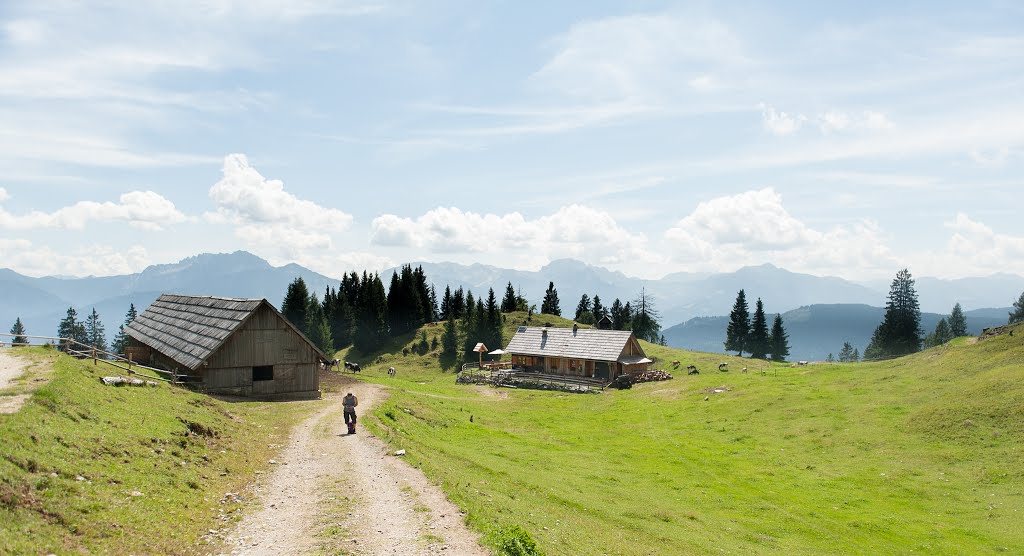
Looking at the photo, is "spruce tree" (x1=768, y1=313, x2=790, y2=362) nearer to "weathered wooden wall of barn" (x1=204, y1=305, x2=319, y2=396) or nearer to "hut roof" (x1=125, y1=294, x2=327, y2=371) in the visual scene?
"hut roof" (x1=125, y1=294, x2=327, y2=371)

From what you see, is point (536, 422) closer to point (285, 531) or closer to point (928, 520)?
point (928, 520)

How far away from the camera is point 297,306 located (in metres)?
110

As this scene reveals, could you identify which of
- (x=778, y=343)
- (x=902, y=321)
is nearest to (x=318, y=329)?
(x=778, y=343)

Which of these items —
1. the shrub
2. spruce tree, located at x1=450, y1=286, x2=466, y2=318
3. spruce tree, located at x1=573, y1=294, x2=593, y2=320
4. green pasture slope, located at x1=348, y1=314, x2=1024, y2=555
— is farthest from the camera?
spruce tree, located at x1=573, y1=294, x2=593, y2=320

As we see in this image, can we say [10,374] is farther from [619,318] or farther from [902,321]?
[619,318]

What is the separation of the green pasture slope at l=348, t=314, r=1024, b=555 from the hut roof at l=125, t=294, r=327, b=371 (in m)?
12.8

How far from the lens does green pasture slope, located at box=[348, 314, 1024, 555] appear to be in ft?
68.5

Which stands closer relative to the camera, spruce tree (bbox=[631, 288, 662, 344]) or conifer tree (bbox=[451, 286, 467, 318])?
spruce tree (bbox=[631, 288, 662, 344])

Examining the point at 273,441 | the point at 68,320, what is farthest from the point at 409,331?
the point at 273,441

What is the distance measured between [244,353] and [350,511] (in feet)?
92.2

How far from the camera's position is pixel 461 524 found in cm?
1538

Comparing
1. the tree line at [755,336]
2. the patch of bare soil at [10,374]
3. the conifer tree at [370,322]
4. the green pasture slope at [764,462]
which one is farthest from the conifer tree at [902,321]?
the patch of bare soil at [10,374]

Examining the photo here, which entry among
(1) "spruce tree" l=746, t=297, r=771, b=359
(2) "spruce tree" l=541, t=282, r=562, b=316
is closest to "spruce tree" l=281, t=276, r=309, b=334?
(2) "spruce tree" l=541, t=282, r=562, b=316

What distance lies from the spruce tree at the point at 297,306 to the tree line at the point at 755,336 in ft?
290
